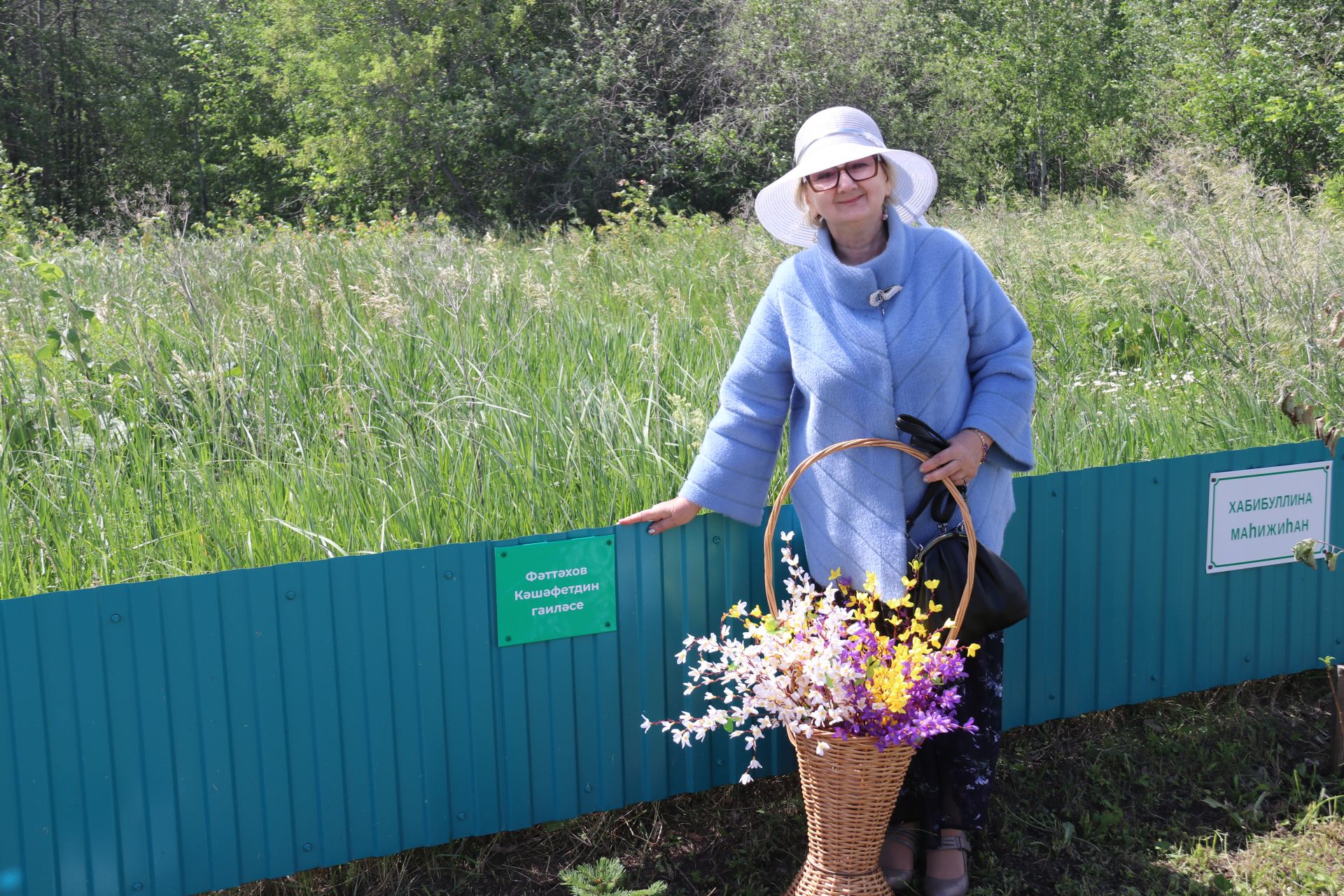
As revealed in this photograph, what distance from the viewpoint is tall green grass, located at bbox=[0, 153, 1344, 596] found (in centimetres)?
320

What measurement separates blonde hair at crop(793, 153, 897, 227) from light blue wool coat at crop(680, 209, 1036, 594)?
0.29ft

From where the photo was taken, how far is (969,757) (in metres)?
2.92

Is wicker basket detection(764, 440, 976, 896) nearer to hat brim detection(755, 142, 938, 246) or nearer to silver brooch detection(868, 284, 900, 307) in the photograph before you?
silver brooch detection(868, 284, 900, 307)

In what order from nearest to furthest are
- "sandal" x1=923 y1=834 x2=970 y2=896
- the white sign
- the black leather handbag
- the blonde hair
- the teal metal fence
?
the teal metal fence, the black leather handbag, the blonde hair, "sandal" x1=923 y1=834 x2=970 y2=896, the white sign

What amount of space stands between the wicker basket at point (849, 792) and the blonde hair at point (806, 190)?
571mm

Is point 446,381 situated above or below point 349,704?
above

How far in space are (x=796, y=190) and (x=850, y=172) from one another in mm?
186

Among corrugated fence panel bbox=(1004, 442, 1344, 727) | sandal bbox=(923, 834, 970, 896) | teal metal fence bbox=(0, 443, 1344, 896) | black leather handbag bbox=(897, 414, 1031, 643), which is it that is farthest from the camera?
corrugated fence panel bbox=(1004, 442, 1344, 727)

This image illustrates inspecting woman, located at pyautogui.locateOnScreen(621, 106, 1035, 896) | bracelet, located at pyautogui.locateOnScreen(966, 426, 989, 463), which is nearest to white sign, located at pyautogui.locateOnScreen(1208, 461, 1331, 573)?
woman, located at pyautogui.locateOnScreen(621, 106, 1035, 896)

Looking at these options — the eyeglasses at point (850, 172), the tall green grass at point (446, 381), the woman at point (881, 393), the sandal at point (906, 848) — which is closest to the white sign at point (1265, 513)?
the tall green grass at point (446, 381)

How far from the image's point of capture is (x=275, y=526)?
120 inches

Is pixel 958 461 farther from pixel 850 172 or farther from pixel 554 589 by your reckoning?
pixel 554 589

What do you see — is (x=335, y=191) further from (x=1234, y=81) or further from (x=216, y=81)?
Answer: (x=1234, y=81)

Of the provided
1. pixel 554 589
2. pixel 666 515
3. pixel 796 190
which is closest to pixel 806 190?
pixel 796 190
